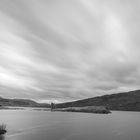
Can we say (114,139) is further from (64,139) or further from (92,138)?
(64,139)

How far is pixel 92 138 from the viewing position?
55562 mm

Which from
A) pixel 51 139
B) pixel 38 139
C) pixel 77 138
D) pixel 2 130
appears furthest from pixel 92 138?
pixel 2 130

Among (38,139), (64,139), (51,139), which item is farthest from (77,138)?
(38,139)

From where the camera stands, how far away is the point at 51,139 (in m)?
53.3

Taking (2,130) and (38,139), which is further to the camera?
(2,130)

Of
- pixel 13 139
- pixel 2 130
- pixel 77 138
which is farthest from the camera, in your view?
pixel 2 130

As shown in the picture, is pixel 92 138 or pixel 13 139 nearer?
pixel 13 139

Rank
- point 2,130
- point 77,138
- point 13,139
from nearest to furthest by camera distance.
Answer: point 13,139
point 77,138
point 2,130

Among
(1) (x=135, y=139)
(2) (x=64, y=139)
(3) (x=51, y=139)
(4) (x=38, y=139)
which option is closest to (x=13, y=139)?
(4) (x=38, y=139)

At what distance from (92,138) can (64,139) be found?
27.9 feet

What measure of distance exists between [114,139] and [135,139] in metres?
5.94

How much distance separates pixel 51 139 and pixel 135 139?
945 inches

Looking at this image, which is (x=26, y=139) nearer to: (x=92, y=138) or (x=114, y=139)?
(x=92, y=138)

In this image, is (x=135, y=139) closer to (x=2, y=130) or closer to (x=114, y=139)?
(x=114, y=139)
